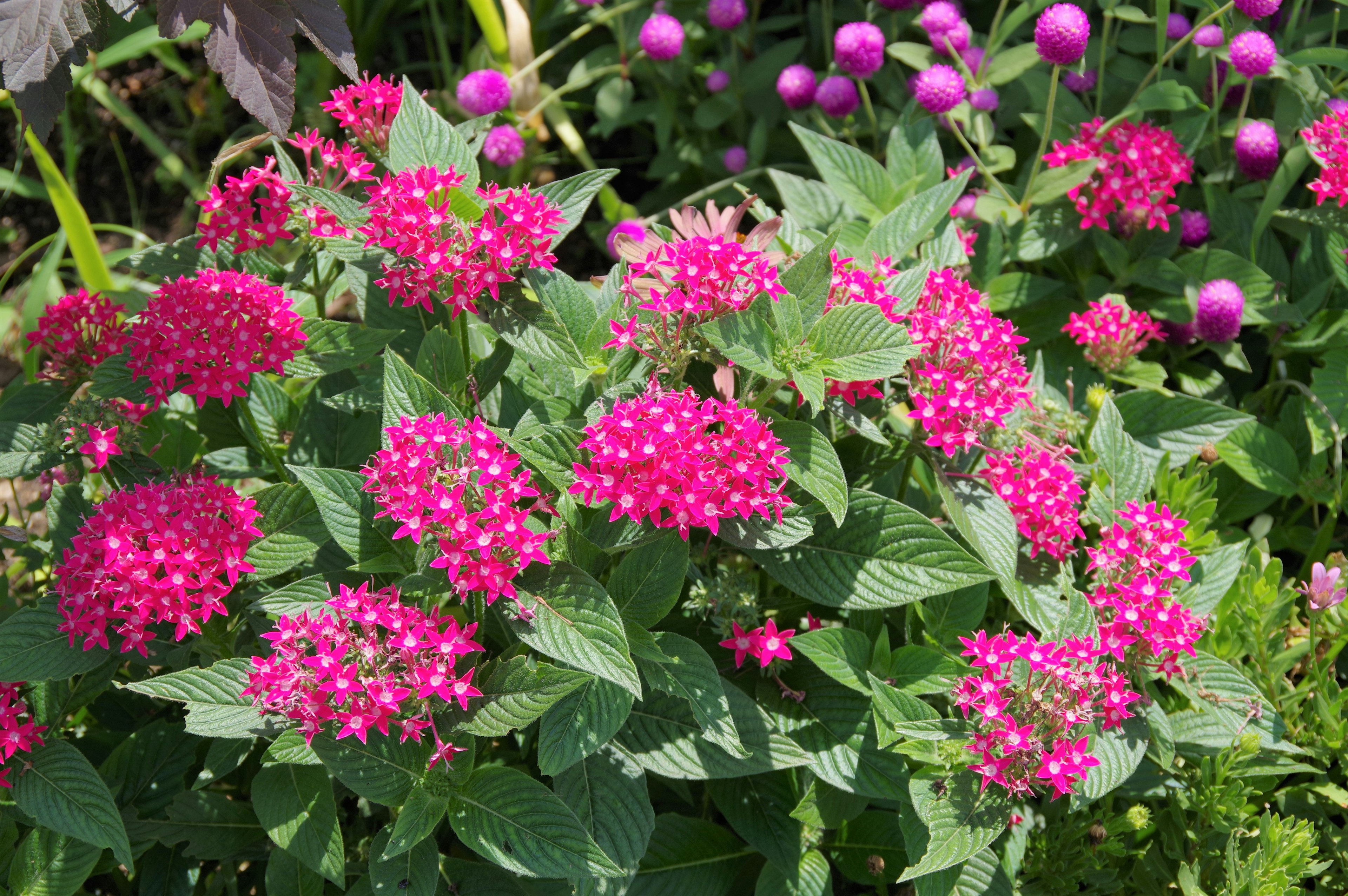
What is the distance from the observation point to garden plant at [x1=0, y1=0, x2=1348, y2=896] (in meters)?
1.59

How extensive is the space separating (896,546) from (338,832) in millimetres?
1059

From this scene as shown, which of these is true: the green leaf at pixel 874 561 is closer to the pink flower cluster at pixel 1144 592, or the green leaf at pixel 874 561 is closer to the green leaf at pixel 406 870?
the pink flower cluster at pixel 1144 592

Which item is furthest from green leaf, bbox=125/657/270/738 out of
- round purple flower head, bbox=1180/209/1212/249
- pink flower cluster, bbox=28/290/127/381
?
round purple flower head, bbox=1180/209/1212/249

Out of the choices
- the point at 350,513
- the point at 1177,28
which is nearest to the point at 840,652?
the point at 350,513

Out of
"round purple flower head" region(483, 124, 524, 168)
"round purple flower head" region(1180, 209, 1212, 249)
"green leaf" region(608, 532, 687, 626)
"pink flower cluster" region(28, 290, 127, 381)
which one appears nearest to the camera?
"green leaf" region(608, 532, 687, 626)

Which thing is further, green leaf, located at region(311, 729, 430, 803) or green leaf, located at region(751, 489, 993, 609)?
green leaf, located at region(751, 489, 993, 609)

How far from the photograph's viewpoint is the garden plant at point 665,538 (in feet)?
5.23

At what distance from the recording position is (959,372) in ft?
6.06

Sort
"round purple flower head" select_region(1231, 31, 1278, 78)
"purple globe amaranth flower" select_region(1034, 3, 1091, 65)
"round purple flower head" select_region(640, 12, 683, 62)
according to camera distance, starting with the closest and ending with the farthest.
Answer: "purple globe amaranth flower" select_region(1034, 3, 1091, 65) → "round purple flower head" select_region(1231, 31, 1278, 78) → "round purple flower head" select_region(640, 12, 683, 62)

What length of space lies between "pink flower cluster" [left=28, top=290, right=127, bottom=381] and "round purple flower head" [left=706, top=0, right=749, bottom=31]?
6.29ft

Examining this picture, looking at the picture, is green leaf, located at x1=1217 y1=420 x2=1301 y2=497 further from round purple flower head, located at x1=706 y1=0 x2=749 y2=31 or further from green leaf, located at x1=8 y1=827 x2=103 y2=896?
green leaf, located at x1=8 y1=827 x2=103 y2=896

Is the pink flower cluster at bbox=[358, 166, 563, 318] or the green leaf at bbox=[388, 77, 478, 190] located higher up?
the green leaf at bbox=[388, 77, 478, 190]

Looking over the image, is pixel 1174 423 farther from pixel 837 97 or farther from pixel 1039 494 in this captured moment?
pixel 837 97

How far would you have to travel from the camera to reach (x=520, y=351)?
5.92ft
